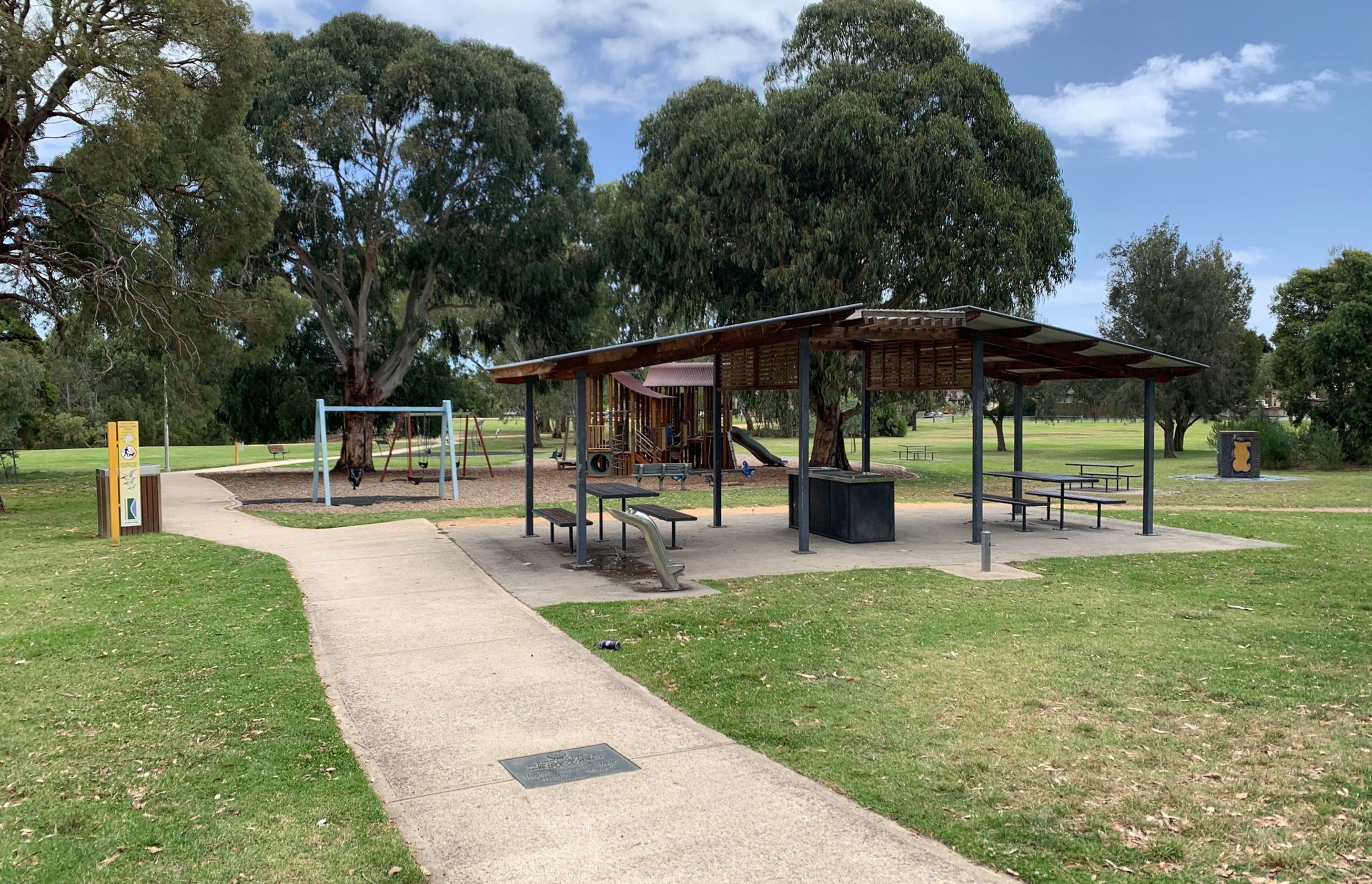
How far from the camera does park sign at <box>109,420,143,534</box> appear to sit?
13.2 metres

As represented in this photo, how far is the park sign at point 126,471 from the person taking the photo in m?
13.2

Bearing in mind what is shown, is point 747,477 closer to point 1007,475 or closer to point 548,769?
point 1007,475

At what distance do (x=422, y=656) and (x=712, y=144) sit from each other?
70.7ft

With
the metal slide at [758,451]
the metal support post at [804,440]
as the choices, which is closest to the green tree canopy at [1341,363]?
the metal slide at [758,451]

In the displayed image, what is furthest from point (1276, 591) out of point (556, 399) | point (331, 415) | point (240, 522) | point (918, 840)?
point (556, 399)

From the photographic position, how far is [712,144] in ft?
84.8

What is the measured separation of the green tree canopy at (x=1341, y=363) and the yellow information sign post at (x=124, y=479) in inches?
1346

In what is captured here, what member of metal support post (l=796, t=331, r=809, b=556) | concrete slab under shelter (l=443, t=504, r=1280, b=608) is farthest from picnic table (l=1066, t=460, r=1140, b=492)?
metal support post (l=796, t=331, r=809, b=556)

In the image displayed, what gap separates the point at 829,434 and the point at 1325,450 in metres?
16.4

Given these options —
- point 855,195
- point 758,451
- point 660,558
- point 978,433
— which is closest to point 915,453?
point 758,451

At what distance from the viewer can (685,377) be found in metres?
29.9

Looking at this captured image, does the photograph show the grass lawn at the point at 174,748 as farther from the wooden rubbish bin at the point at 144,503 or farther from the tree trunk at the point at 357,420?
the tree trunk at the point at 357,420

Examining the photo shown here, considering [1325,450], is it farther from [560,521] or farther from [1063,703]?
[1063,703]

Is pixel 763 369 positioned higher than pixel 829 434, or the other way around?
pixel 763 369
